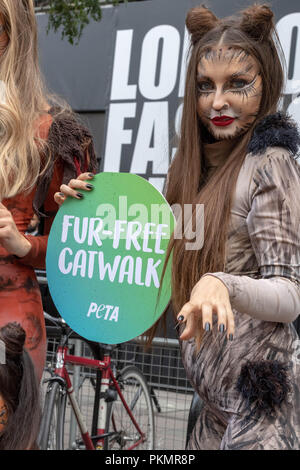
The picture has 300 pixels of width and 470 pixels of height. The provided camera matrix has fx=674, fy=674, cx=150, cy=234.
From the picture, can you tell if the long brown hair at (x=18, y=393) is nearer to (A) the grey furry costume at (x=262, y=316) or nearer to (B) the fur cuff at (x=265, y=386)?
(A) the grey furry costume at (x=262, y=316)

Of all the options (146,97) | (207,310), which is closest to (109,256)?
(207,310)

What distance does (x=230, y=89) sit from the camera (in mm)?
1557

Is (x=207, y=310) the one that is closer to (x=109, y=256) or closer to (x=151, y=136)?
(x=109, y=256)

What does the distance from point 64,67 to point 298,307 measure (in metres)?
3.95

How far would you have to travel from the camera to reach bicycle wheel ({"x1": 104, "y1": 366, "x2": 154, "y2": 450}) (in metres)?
3.49

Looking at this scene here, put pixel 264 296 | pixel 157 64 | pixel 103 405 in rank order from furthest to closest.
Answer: pixel 157 64 → pixel 103 405 → pixel 264 296

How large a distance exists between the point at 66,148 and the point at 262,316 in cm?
76

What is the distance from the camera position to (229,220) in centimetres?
146

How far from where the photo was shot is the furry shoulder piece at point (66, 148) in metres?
1.78

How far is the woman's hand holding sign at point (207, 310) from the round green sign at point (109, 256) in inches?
20.8

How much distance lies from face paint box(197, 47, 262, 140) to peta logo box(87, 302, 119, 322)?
0.52m

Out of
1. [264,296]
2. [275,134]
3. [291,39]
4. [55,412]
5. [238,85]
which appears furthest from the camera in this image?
[291,39]

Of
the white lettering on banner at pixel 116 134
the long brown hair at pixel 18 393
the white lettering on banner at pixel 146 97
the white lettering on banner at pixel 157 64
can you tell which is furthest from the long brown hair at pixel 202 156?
the white lettering on banner at pixel 116 134

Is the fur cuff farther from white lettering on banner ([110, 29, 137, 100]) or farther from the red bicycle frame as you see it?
white lettering on banner ([110, 29, 137, 100])
